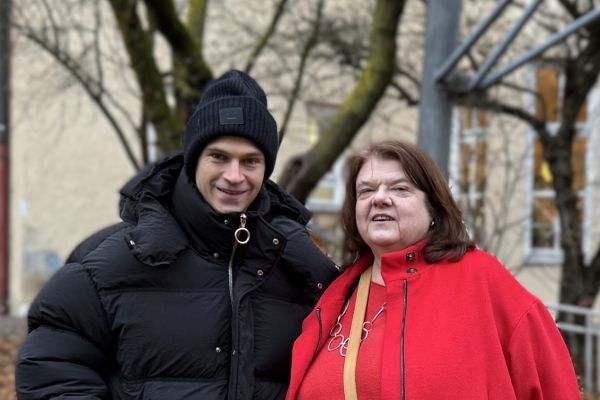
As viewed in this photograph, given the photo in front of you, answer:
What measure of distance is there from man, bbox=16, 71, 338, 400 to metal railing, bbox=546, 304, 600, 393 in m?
5.80

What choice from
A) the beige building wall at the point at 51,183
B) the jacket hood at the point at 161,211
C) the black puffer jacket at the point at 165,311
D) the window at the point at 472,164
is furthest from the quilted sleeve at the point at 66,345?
the beige building wall at the point at 51,183

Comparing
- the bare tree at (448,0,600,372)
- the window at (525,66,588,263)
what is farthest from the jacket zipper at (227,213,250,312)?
the window at (525,66,588,263)

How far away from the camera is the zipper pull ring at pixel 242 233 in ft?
7.52

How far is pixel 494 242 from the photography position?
298 inches

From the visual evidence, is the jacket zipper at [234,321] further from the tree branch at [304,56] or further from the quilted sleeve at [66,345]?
the tree branch at [304,56]

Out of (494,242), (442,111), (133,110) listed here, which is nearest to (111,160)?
(133,110)

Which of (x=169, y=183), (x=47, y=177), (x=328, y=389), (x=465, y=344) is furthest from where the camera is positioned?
(x=47, y=177)

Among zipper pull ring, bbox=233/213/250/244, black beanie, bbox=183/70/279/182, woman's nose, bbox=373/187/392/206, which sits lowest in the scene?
zipper pull ring, bbox=233/213/250/244

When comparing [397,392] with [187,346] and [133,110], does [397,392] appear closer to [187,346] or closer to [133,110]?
[187,346]

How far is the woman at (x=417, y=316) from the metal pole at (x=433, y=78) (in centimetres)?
210

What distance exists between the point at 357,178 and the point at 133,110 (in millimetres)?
8957

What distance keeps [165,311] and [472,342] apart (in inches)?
34.6

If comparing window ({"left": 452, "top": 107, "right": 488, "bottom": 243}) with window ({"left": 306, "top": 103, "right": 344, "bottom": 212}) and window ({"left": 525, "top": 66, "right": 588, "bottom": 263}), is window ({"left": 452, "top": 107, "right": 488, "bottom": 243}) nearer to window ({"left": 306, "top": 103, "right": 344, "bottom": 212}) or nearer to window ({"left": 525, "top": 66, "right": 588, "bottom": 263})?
window ({"left": 525, "top": 66, "right": 588, "bottom": 263})

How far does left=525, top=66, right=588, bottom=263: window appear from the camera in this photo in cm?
872
